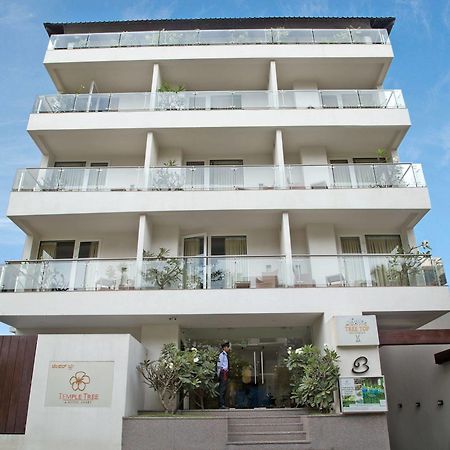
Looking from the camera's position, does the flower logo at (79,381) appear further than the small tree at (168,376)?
No

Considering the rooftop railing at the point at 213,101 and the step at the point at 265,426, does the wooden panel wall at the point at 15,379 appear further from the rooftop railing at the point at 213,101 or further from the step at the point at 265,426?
the rooftop railing at the point at 213,101

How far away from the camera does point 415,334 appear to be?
12.1 meters

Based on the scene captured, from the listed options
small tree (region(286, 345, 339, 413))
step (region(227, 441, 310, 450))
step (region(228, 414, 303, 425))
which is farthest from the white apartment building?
step (region(227, 441, 310, 450))

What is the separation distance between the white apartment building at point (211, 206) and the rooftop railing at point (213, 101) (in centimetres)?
6

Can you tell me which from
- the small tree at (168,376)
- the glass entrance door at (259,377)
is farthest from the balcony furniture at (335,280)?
the small tree at (168,376)

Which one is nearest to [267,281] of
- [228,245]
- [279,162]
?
[228,245]

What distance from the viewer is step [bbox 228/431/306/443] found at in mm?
10766

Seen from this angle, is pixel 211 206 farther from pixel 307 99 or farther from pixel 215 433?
pixel 215 433

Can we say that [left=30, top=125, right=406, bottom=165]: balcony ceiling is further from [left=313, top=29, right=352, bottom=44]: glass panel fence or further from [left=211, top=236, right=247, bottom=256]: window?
[left=313, top=29, right=352, bottom=44]: glass panel fence

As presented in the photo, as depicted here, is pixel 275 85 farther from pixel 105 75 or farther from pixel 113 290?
pixel 113 290

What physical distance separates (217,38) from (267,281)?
10.4m

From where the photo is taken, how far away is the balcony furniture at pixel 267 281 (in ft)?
43.6

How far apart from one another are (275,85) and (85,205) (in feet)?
27.4

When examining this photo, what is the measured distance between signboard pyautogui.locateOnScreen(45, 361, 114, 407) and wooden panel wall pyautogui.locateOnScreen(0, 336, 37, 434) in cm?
61
